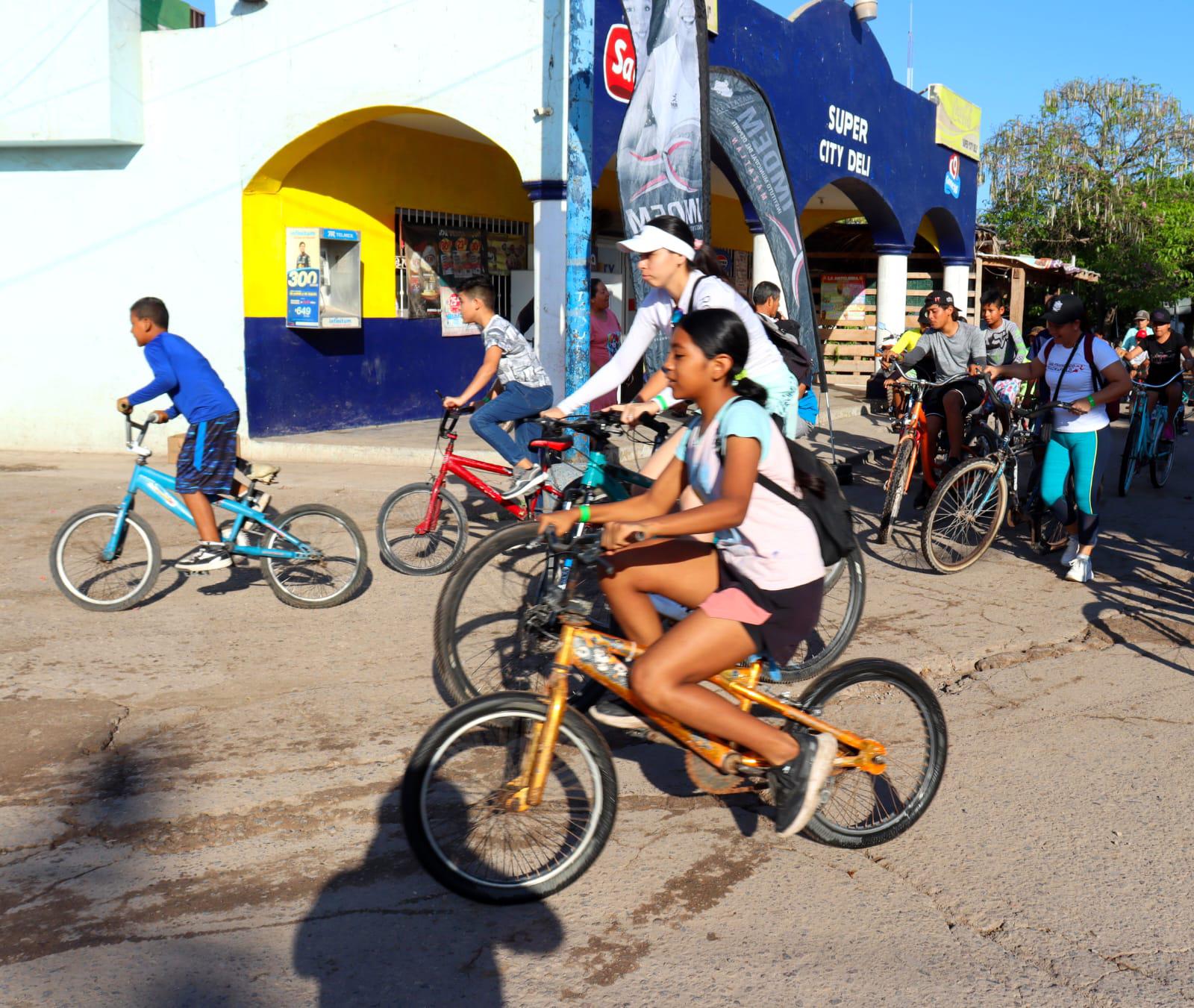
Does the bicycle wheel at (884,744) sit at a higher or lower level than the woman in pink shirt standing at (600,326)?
lower

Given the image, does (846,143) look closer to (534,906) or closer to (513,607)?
(513,607)

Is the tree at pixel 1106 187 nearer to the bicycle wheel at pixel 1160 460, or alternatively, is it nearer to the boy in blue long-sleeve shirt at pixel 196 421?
the bicycle wheel at pixel 1160 460

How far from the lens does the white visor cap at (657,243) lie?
18.0ft

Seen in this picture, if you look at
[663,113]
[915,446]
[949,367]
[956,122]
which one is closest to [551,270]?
[663,113]

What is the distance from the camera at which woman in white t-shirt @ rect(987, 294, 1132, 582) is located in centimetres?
746

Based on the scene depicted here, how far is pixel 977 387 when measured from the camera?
8.45 metres

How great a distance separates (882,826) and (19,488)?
881 cm

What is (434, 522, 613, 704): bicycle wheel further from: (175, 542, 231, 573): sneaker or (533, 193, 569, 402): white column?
(533, 193, 569, 402): white column

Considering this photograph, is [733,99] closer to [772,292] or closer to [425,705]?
[772,292]

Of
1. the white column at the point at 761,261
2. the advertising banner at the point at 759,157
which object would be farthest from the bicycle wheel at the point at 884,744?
the white column at the point at 761,261

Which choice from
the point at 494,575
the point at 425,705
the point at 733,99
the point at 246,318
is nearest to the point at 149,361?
the point at 425,705

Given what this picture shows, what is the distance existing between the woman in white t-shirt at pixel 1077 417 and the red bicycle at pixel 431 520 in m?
3.18

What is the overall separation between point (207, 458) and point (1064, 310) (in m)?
5.10

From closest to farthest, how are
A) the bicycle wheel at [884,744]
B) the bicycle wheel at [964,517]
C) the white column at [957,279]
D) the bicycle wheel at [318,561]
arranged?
the bicycle wheel at [884,744] < the bicycle wheel at [318,561] < the bicycle wheel at [964,517] < the white column at [957,279]
